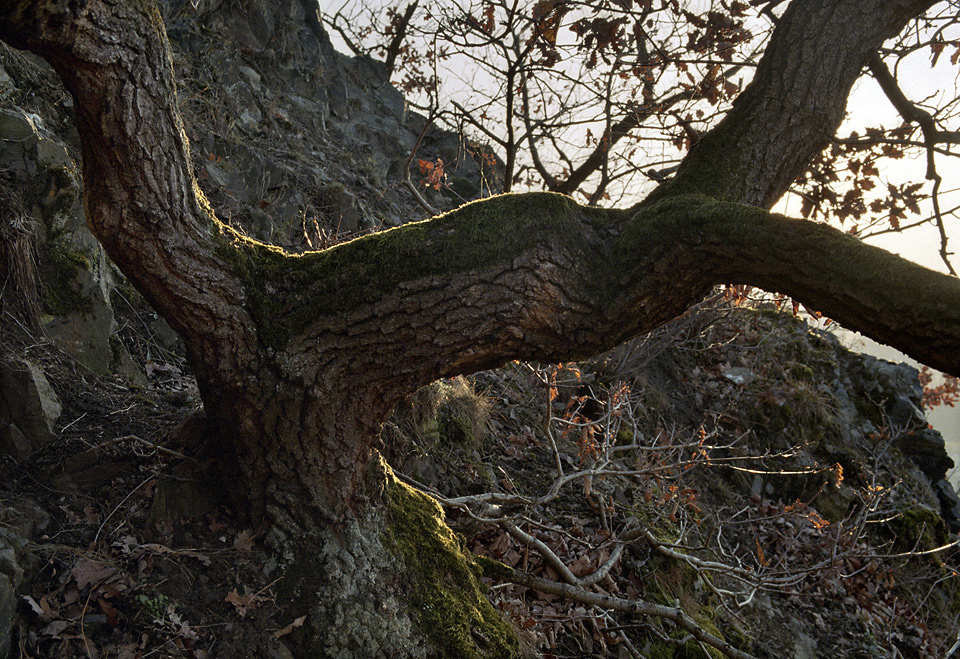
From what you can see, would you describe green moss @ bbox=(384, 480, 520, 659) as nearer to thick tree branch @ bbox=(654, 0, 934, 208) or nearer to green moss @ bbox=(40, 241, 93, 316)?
thick tree branch @ bbox=(654, 0, 934, 208)

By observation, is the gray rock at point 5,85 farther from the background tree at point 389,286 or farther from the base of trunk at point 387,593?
the base of trunk at point 387,593

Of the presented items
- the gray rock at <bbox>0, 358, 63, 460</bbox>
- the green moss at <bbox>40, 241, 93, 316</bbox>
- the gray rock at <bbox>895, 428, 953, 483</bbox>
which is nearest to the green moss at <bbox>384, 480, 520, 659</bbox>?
the gray rock at <bbox>0, 358, 63, 460</bbox>

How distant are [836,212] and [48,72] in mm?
6676

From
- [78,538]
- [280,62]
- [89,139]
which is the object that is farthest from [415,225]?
[280,62]

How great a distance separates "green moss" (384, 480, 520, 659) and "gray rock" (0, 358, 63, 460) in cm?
185

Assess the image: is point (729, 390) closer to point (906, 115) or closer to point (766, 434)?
point (766, 434)

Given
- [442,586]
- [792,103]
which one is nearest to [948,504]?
[792,103]

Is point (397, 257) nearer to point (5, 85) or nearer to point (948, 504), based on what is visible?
point (5, 85)

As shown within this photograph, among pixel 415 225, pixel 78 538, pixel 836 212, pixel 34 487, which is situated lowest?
pixel 78 538

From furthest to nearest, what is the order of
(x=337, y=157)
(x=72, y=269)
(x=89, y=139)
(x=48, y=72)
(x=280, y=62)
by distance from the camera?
(x=280, y=62)
(x=337, y=157)
(x=48, y=72)
(x=72, y=269)
(x=89, y=139)

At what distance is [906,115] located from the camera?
369cm

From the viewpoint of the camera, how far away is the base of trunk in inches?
102

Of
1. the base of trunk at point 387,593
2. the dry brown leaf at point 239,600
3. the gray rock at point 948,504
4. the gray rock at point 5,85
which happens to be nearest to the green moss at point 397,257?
the base of trunk at point 387,593

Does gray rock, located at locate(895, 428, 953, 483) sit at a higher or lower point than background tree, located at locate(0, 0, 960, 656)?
lower
